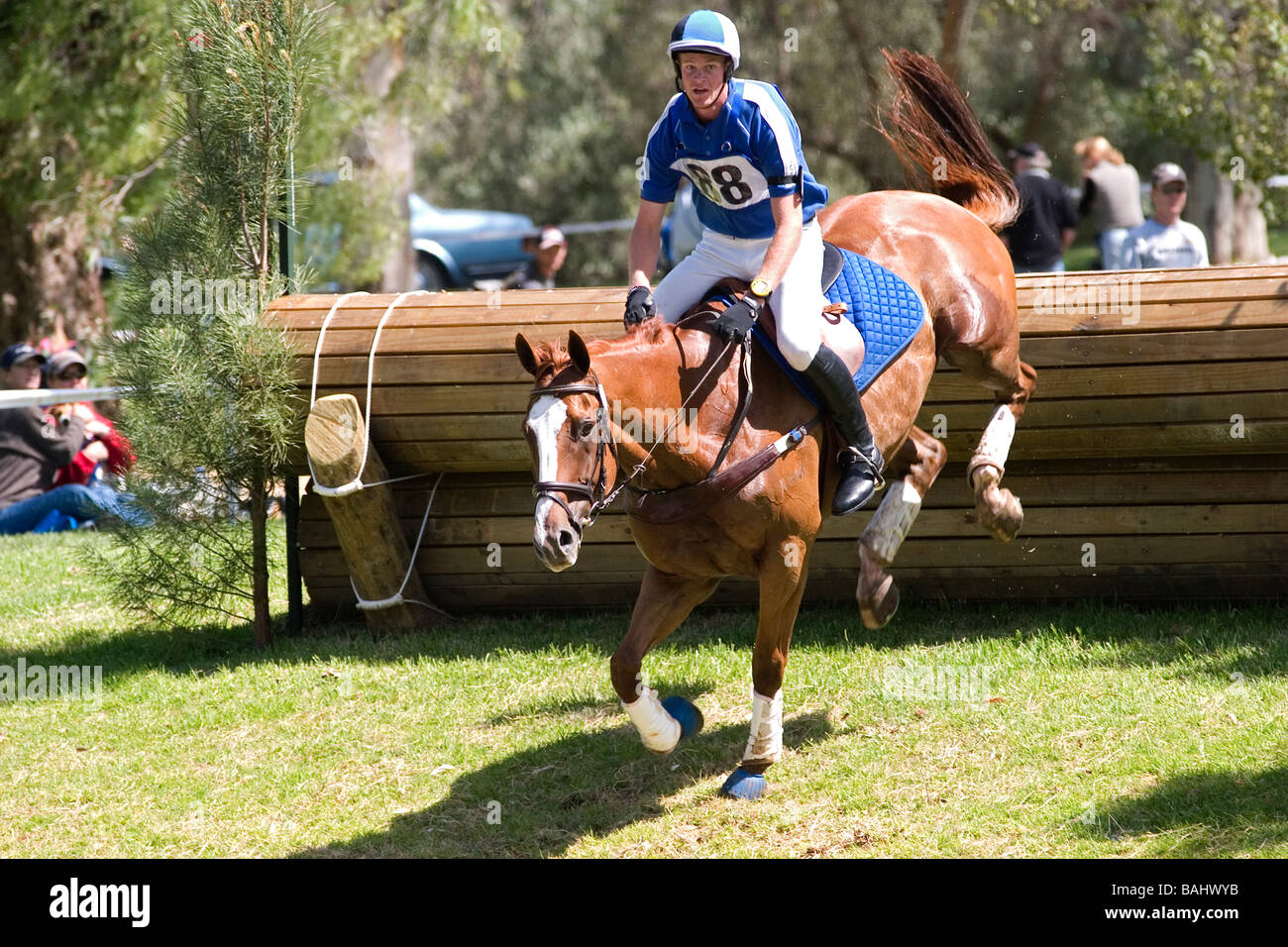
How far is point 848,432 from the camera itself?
549 centimetres

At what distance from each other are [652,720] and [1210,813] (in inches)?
82.3

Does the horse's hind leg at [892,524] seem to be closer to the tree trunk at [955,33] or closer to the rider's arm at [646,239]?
the rider's arm at [646,239]

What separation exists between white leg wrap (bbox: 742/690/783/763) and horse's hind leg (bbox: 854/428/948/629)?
0.68m

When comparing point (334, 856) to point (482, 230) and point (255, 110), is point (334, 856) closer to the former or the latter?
point (255, 110)

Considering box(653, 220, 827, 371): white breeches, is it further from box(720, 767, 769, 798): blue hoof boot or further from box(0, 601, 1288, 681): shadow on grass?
box(0, 601, 1288, 681): shadow on grass

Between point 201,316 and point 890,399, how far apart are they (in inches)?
150

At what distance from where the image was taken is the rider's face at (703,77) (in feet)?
16.5

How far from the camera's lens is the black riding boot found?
5336mm

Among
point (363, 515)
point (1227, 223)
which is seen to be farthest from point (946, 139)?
point (1227, 223)

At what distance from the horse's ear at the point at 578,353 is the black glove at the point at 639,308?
645mm

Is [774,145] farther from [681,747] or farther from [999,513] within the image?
[681,747]

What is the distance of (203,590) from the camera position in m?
7.73

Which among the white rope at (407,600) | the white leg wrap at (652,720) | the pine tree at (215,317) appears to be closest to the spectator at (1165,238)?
the white rope at (407,600)

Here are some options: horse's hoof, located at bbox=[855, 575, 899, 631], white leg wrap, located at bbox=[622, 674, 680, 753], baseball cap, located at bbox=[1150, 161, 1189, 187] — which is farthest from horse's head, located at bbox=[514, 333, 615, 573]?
baseball cap, located at bbox=[1150, 161, 1189, 187]
